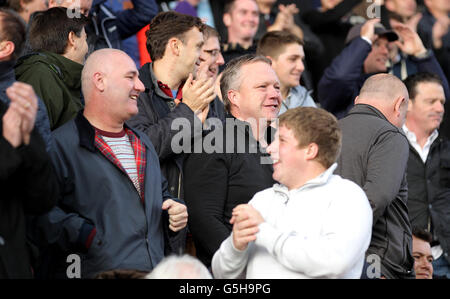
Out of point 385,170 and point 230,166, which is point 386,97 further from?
point 230,166

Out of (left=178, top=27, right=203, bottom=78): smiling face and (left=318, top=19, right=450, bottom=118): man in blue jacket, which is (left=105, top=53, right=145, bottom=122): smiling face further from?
(left=318, top=19, right=450, bottom=118): man in blue jacket

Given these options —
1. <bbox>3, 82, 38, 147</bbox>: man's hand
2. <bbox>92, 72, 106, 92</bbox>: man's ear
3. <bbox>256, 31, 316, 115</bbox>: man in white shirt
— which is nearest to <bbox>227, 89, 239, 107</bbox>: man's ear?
<bbox>92, 72, 106, 92</bbox>: man's ear

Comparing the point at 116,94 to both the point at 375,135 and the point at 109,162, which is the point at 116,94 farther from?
the point at 375,135

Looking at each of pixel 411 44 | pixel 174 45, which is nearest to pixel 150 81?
pixel 174 45

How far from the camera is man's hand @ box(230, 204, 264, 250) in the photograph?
403cm

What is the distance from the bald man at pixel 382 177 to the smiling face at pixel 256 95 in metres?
0.51

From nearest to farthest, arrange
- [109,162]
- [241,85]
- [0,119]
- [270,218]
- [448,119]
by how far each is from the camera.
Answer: [0,119] → [270,218] → [109,162] → [241,85] → [448,119]

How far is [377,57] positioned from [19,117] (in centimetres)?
535

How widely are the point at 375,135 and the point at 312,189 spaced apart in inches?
55.9

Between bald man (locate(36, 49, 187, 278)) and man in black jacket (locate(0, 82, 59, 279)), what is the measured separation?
0.30 meters

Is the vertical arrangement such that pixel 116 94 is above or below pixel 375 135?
above

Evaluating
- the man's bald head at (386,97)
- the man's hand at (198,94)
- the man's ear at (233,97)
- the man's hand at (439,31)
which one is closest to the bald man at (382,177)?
the man's bald head at (386,97)

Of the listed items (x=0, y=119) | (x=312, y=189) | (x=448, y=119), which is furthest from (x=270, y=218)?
(x=448, y=119)

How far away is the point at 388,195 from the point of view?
17.0 ft
